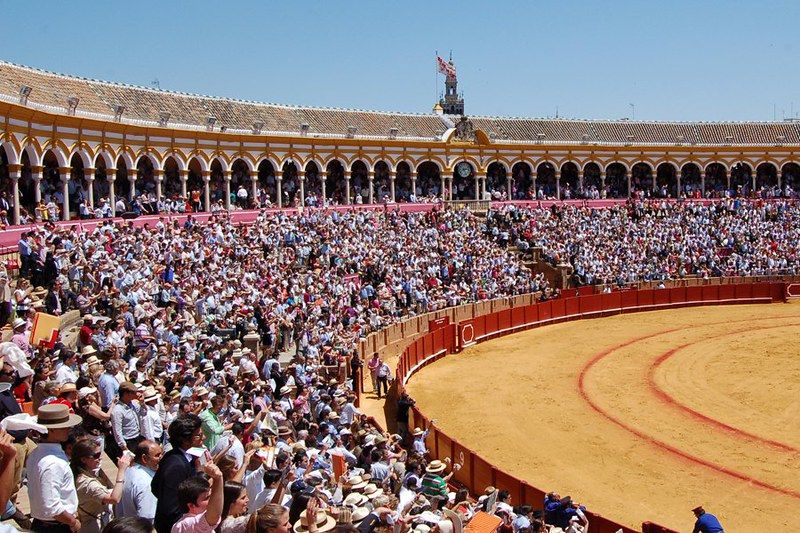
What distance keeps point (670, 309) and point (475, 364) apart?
46.9ft

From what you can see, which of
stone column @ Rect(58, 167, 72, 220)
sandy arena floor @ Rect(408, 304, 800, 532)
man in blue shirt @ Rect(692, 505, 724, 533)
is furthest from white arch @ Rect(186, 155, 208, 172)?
man in blue shirt @ Rect(692, 505, 724, 533)

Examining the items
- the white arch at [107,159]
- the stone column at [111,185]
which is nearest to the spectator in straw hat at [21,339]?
the stone column at [111,185]

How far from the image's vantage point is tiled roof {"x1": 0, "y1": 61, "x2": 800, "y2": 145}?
33938 mm

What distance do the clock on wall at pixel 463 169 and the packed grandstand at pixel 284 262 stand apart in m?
0.15

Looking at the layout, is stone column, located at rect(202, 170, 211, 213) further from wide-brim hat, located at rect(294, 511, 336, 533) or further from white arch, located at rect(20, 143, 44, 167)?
wide-brim hat, located at rect(294, 511, 336, 533)

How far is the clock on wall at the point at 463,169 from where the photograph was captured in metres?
50.1

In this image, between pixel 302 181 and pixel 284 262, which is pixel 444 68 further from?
pixel 284 262

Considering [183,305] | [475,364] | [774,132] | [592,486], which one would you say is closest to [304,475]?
[592,486]

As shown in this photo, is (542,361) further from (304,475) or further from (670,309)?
(304,475)

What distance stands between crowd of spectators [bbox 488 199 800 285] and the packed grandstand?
0.16 metres

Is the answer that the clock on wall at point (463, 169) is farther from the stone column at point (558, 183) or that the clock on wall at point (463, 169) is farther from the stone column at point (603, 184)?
the stone column at point (603, 184)

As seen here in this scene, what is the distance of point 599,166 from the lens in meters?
53.2

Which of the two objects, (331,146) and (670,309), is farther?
(331,146)

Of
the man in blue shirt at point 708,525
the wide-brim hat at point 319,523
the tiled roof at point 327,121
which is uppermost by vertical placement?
the tiled roof at point 327,121
